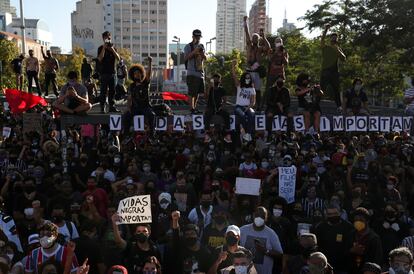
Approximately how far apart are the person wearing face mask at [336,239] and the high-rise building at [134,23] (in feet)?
470

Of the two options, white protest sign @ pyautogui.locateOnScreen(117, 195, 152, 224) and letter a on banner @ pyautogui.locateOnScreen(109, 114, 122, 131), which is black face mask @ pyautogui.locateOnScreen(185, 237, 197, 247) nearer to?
white protest sign @ pyautogui.locateOnScreen(117, 195, 152, 224)

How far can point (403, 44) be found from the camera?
66.2ft

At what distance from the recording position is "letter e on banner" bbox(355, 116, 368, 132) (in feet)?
38.7

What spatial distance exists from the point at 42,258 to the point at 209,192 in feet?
9.43

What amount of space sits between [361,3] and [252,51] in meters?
12.3

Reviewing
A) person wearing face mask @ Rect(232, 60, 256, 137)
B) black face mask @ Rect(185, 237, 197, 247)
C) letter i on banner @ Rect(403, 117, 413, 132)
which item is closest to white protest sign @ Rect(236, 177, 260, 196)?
black face mask @ Rect(185, 237, 197, 247)

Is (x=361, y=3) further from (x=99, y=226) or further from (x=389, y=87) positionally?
(x=99, y=226)

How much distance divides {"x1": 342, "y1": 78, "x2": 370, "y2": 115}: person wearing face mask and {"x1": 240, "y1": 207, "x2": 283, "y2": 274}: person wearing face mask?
7.21 m

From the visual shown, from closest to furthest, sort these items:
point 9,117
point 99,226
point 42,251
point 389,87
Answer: point 42,251 → point 99,226 → point 9,117 → point 389,87

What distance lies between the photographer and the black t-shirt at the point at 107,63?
12328 millimetres

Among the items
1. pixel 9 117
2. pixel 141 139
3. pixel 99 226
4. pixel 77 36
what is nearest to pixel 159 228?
pixel 99 226

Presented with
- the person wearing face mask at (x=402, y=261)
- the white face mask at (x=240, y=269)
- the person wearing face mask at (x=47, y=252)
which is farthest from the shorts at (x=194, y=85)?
the person wearing face mask at (x=402, y=261)

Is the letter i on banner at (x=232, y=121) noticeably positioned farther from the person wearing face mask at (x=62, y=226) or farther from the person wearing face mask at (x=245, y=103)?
the person wearing face mask at (x=62, y=226)

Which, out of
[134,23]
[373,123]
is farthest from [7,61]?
[134,23]
